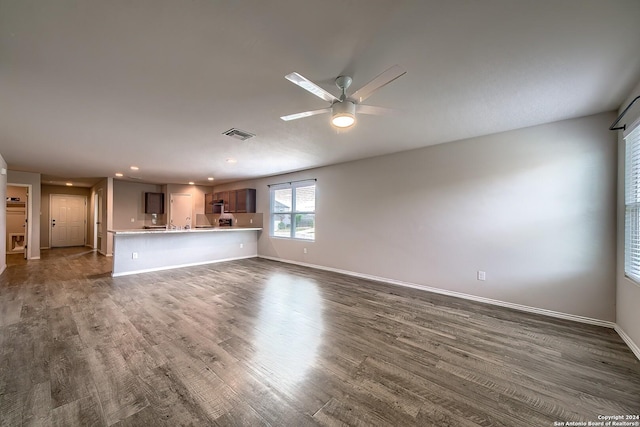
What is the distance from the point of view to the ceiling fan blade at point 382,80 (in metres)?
1.56

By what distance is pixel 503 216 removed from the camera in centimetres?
334

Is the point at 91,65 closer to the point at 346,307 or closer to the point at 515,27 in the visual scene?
the point at 515,27

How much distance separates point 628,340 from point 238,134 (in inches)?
192

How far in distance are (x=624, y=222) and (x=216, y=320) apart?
4573mm

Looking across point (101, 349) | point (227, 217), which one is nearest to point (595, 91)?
point (101, 349)

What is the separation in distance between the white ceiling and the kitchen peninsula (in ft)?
7.55

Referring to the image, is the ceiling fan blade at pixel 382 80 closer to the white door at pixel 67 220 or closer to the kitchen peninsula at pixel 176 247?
the kitchen peninsula at pixel 176 247

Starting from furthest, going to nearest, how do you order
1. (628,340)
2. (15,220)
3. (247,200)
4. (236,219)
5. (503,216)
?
(236,219)
(15,220)
(247,200)
(503,216)
(628,340)

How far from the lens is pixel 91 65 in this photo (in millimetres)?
1874

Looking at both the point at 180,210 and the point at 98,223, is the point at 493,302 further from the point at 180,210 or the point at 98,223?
the point at 98,223

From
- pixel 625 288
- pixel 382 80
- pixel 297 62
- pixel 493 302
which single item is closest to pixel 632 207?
pixel 625 288

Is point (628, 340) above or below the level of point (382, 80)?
below

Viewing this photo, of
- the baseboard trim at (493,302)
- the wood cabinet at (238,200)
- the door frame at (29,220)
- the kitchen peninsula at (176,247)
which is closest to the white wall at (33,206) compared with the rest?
the door frame at (29,220)

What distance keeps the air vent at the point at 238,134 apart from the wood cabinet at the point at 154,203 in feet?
21.7
